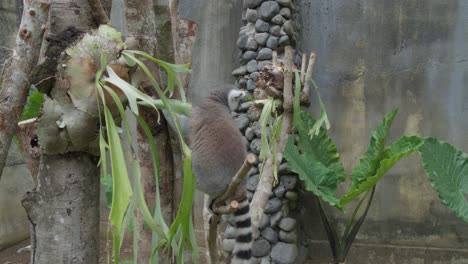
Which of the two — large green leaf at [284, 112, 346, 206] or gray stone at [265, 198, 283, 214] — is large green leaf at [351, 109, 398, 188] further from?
gray stone at [265, 198, 283, 214]

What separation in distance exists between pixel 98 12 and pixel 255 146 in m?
3.42

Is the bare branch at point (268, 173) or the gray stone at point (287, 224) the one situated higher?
the bare branch at point (268, 173)

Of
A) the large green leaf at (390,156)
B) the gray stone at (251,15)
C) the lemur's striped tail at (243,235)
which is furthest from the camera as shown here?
the gray stone at (251,15)

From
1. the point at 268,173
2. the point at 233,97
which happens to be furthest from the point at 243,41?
the point at 268,173

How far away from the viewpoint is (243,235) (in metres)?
2.46

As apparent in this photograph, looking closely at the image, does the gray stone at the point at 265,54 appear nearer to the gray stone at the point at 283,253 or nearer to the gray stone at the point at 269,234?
the gray stone at the point at 269,234

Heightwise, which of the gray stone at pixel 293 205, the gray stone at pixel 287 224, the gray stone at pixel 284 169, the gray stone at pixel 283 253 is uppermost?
the gray stone at pixel 284 169

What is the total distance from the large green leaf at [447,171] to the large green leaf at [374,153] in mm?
349

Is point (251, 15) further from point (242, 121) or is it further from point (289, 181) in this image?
point (289, 181)

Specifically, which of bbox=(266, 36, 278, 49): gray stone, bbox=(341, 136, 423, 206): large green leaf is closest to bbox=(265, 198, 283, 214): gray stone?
bbox=(341, 136, 423, 206): large green leaf

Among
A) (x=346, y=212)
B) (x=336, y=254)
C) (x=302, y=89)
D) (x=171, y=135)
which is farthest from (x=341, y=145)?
(x=171, y=135)

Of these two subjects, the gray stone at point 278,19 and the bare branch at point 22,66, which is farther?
the gray stone at point 278,19

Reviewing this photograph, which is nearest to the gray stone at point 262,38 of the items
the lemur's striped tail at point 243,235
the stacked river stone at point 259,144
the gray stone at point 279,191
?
the stacked river stone at point 259,144

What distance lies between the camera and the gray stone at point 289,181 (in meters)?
4.70
